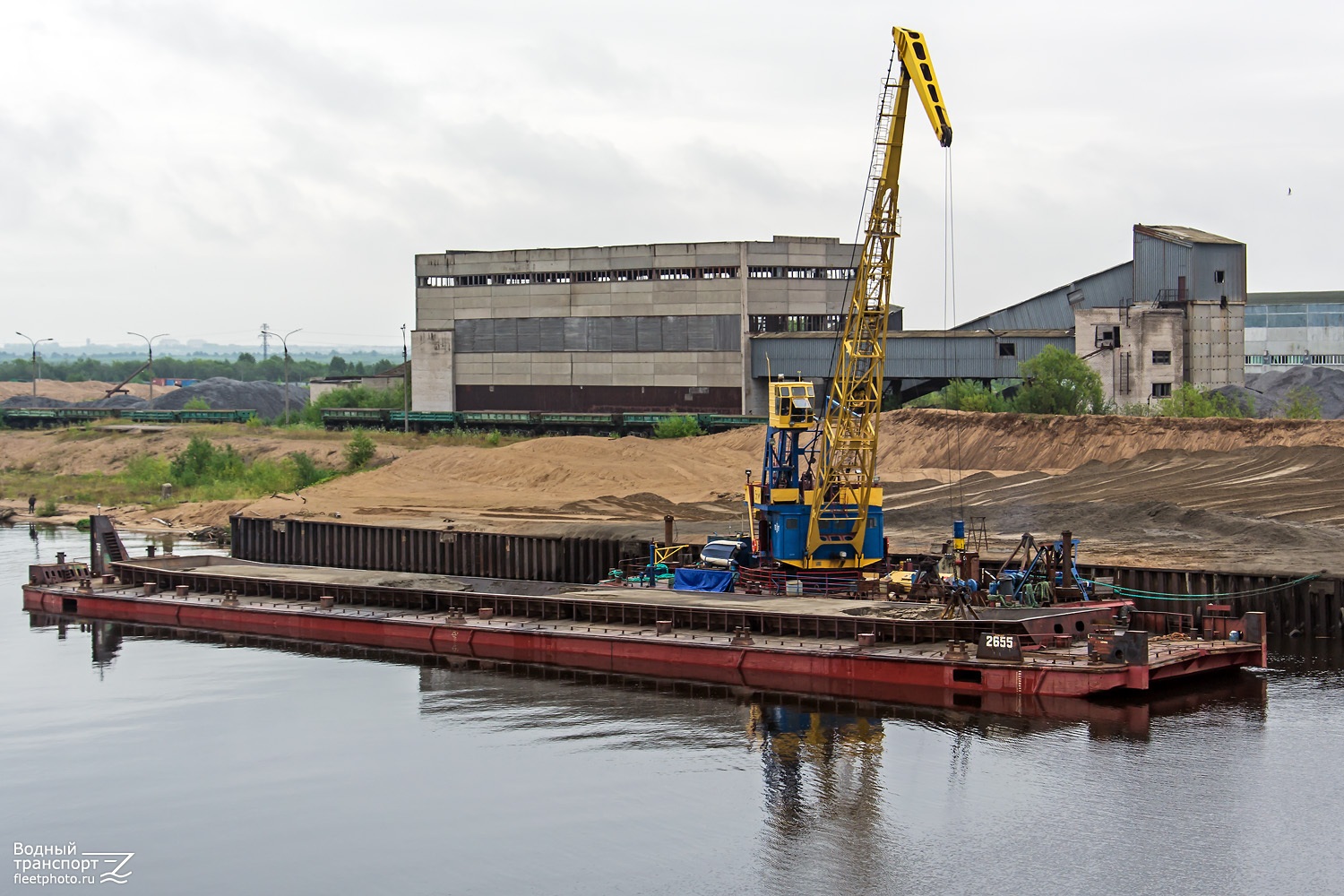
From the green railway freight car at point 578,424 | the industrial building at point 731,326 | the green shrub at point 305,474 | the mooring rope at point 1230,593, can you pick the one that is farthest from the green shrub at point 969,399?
the mooring rope at point 1230,593

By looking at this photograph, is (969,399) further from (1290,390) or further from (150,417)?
(150,417)

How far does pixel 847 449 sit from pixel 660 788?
742 inches

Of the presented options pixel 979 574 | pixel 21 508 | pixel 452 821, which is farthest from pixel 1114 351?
pixel 21 508

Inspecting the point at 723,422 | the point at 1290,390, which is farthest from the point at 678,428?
the point at 1290,390

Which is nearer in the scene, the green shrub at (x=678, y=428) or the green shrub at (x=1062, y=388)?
the green shrub at (x=1062, y=388)

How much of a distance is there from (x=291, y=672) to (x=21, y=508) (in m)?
64.1

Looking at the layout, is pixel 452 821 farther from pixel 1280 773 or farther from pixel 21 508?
pixel 21 508

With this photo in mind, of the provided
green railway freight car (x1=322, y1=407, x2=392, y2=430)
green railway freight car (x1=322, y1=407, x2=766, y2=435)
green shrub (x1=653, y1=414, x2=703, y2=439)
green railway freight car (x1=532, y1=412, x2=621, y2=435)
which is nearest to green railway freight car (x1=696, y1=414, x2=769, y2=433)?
green railway freight car (x1=322, y1=407, x2=766, y2=435)

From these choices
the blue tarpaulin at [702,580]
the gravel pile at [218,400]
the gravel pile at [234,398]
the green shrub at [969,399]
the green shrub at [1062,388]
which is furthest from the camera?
the gravel pile at [234,398]

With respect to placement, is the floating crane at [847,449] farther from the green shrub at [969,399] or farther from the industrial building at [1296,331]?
the industrial building at [1296,331]

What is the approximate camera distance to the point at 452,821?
32500mm

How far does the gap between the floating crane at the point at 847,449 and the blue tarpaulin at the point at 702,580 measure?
197cm

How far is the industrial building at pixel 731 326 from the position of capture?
90.1m

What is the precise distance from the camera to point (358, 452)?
10531 centimetres
